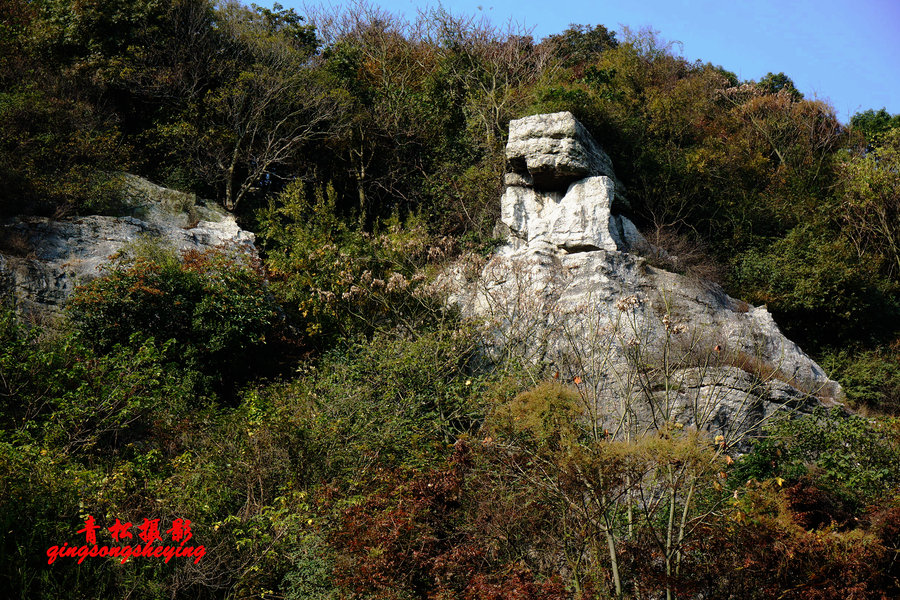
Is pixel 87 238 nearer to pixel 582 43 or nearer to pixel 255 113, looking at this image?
pixel 255 113

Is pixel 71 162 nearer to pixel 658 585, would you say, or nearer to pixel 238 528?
pixel 238 528

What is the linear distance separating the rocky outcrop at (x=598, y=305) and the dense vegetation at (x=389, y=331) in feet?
2.45

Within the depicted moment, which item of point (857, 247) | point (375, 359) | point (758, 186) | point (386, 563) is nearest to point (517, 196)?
point (375, 359)

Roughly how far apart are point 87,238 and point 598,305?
9896 millimetres

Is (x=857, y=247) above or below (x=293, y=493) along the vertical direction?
above

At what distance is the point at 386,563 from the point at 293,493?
2.07 metres

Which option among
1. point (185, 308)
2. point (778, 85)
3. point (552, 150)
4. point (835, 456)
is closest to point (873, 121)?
point (778, 85)

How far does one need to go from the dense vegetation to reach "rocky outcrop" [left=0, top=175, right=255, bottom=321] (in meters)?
0.58

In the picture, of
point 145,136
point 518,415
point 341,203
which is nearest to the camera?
point 518,415

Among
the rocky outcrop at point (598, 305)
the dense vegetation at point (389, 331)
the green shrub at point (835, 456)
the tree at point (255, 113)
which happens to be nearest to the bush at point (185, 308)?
the dense vegetation at point (389, 331)

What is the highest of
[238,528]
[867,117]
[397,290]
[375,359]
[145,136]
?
[867,117]

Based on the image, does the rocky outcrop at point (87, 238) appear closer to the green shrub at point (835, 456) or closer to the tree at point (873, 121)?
the green shrub at point (835, 456)

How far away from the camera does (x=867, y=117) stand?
22.8 meters

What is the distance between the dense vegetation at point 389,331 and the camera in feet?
20.3
